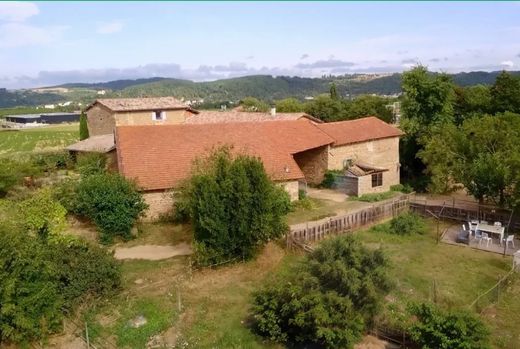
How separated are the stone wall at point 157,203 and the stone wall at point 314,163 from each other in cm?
1299

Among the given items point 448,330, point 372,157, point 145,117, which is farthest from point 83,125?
point 448,330

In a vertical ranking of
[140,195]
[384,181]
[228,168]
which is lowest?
[384,181]

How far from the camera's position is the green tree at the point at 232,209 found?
1766cm

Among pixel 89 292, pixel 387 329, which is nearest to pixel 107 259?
pixel 89 292

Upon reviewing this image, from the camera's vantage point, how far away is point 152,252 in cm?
2036

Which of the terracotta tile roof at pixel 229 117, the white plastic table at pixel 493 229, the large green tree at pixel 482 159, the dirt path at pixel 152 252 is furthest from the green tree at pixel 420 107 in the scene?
the dirt path at pixel 152 252

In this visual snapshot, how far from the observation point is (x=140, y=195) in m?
22.5

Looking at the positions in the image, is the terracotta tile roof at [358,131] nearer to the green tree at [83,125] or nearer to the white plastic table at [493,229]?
the white plastic table at [493,229]

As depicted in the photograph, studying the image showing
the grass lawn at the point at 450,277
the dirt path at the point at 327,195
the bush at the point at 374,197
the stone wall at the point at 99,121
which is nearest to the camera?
the grass lawn at the point at 450,277

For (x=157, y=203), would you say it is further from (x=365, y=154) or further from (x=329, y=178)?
(x=365, y=154)

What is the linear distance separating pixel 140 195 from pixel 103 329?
381 inches

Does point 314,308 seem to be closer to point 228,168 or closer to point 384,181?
point 228,168

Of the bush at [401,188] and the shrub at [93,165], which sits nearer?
the shrub at [93,165]

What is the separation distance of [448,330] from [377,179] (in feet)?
71.9
